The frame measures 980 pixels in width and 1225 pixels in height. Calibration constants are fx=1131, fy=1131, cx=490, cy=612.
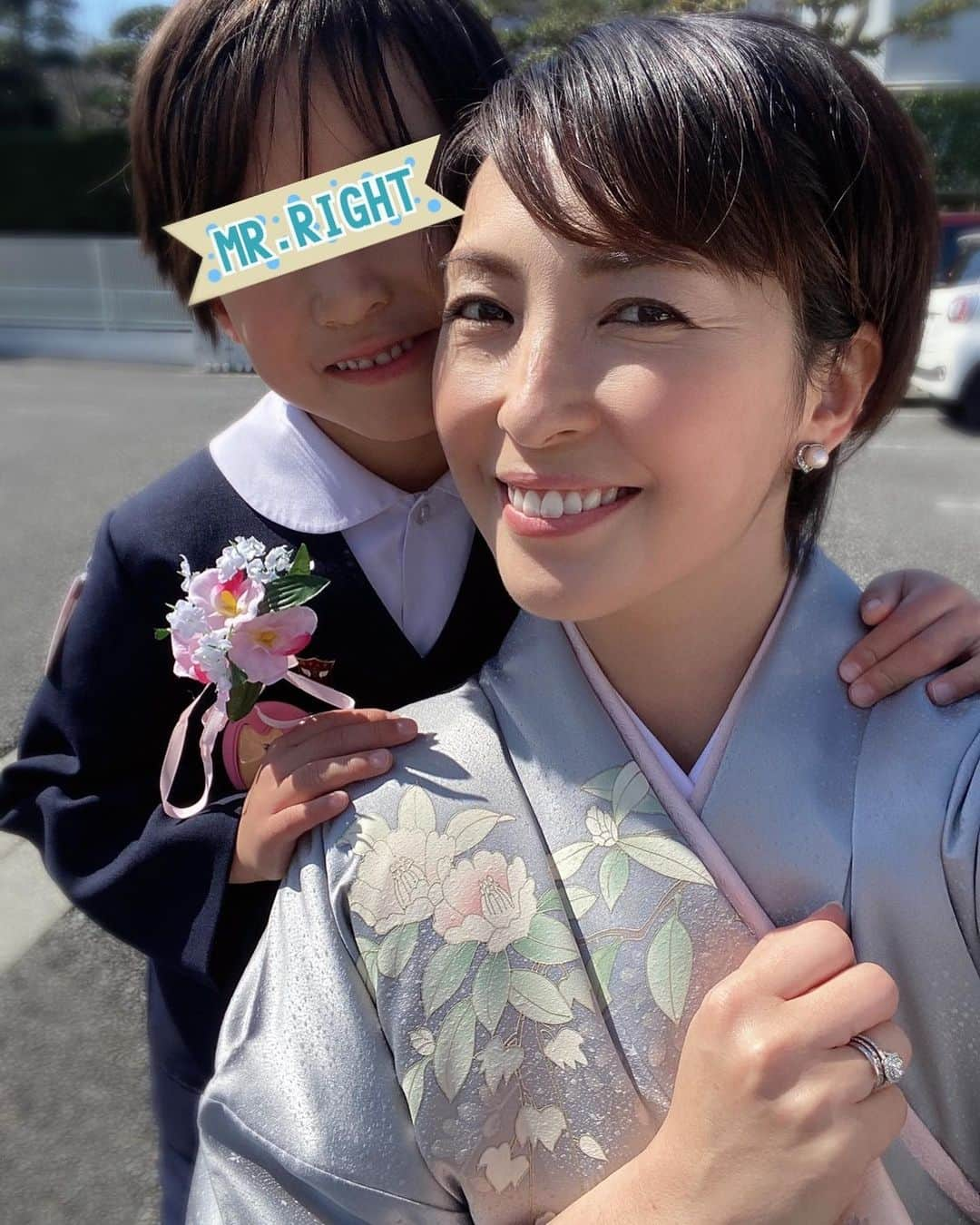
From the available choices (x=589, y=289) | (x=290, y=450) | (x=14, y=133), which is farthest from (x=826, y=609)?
(x=14, y=133)

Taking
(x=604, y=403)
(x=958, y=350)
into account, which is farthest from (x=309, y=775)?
(x=958, y=350)

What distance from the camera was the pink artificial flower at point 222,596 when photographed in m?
1.09

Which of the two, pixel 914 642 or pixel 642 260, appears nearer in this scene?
pixel 642 260

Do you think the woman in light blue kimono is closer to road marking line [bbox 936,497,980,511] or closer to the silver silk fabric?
the silver silk fabric

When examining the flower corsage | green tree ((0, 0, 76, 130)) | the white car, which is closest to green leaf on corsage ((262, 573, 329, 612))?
the flower corsage

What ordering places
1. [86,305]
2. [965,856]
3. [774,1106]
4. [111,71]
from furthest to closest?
[111,71] < [86,305] < [965,856] < [774,1106]

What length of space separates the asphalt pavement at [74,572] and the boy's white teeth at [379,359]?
66.4 inches

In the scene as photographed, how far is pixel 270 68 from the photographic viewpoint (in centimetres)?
120

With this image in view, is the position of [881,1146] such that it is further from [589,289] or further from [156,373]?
[156,373]

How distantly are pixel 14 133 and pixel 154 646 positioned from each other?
1851 cm

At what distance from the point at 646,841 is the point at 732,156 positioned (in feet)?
1.88

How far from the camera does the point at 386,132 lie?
3.93 feet

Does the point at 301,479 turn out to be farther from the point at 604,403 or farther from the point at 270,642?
the point at 604,403

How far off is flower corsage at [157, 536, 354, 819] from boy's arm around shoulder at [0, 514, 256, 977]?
19cm
